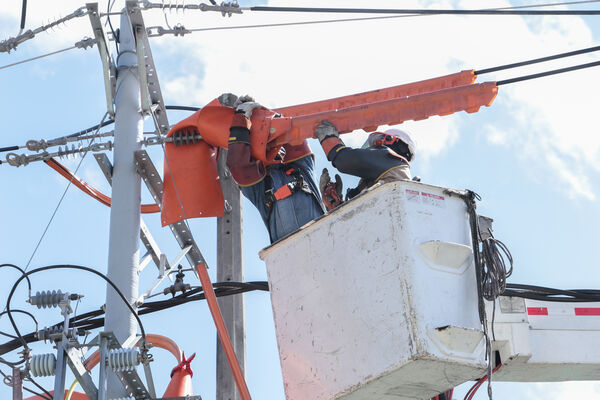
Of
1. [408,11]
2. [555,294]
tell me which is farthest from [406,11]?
[555,294]

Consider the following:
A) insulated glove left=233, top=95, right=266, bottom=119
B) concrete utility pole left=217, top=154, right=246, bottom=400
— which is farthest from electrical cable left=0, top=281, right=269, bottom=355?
insulated glove left=233, top=95, right=266, bottom=119

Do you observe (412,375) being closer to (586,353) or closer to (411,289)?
(411,289)

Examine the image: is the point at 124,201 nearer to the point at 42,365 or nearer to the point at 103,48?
the point at 103,48

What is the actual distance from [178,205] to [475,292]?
2615 millimetres

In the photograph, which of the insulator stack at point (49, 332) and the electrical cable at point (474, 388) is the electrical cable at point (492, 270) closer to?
the electrical cable at point (474, 388)

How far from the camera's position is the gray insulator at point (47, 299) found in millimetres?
5875

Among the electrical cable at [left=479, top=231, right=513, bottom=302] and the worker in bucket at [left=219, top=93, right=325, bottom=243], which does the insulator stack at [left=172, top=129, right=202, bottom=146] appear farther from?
the electrical cable at [left=479, top=231, right=513, bottom=302]

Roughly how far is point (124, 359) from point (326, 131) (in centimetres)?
218

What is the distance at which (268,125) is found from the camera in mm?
7398

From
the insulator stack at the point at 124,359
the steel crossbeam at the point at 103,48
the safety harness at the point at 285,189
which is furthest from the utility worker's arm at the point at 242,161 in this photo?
the insulator stack at the point at 124,359

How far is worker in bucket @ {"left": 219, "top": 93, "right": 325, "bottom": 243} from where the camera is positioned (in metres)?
7.22

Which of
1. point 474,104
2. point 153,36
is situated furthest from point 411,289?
point 153,36

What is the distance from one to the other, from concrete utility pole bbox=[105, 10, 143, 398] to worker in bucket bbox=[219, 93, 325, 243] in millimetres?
690

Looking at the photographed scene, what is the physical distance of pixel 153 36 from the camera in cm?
779
